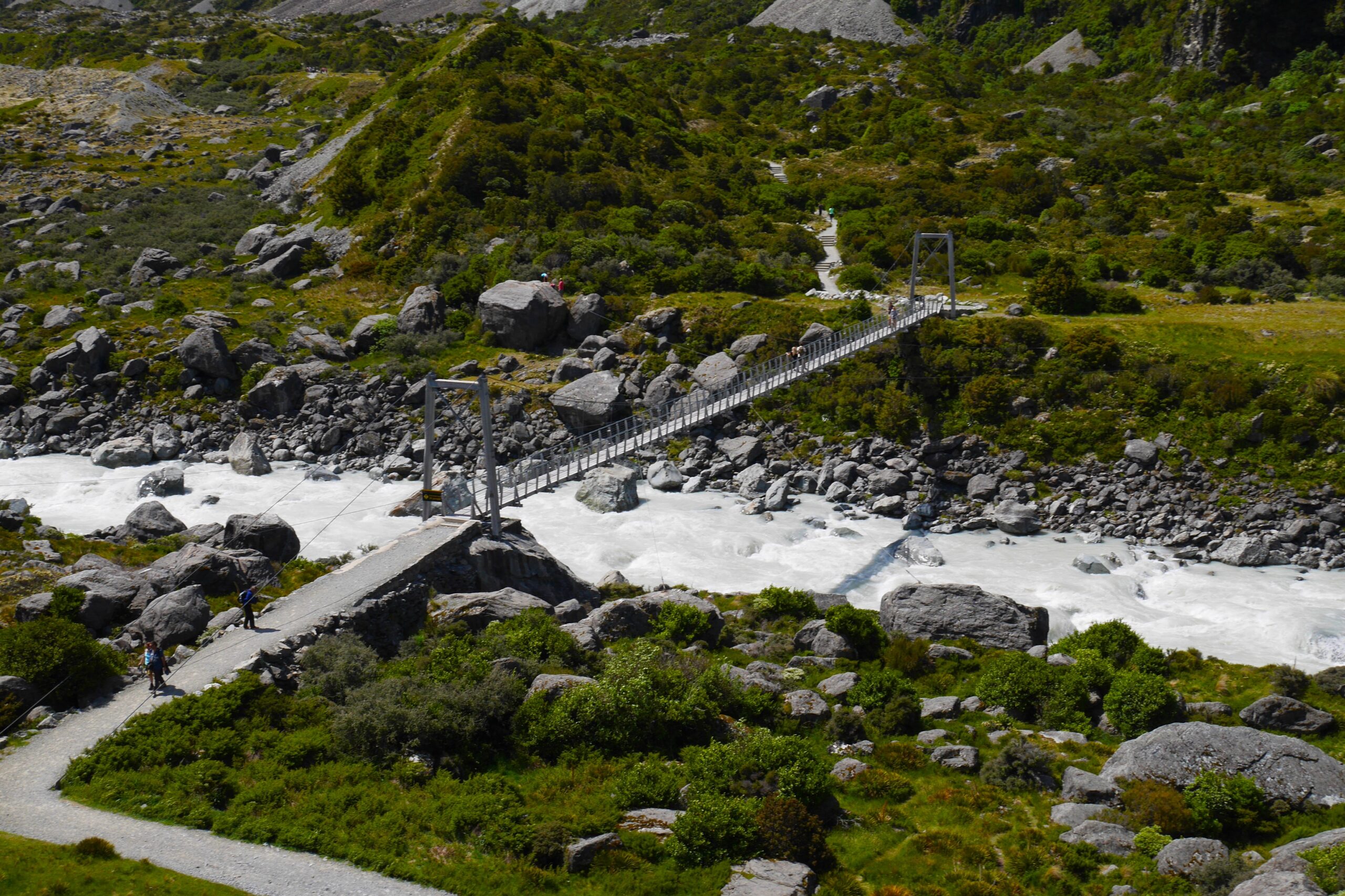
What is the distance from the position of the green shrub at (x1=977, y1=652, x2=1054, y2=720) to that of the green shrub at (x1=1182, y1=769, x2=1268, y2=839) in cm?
504

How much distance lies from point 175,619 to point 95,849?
9.22 meters

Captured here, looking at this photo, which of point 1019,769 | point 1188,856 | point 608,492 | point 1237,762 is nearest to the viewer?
point 1188,856

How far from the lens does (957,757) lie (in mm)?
19359

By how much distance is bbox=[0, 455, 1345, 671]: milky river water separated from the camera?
90.7 feet

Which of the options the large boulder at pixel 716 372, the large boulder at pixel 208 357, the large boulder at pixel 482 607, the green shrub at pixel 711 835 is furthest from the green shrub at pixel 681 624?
the large boulder at pixel 208 357

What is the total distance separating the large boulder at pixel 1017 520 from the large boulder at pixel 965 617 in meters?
8.37

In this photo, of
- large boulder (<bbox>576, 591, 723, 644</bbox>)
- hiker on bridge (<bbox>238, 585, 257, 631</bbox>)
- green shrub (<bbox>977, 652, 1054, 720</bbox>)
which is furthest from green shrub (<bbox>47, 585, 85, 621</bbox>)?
green shrub (<bbox>977, 652, 1054, 720</bbox>)

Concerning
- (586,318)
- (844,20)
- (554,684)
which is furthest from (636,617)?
(844,20)

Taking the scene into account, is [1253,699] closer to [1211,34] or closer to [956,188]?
[956,188]

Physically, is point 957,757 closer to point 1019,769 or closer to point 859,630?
point 1019,769

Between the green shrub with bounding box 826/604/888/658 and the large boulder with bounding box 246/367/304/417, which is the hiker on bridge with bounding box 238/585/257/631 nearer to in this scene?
the green shrub with bounding box 826/604/888/658

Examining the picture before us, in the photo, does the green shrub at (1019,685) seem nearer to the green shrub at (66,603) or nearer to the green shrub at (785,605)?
the green shrub at (785,605)

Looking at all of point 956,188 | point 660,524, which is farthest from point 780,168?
point 660,524

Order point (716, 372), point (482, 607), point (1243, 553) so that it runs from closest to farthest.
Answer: point (482, 607), point (1243, 553), point (716, 372)
